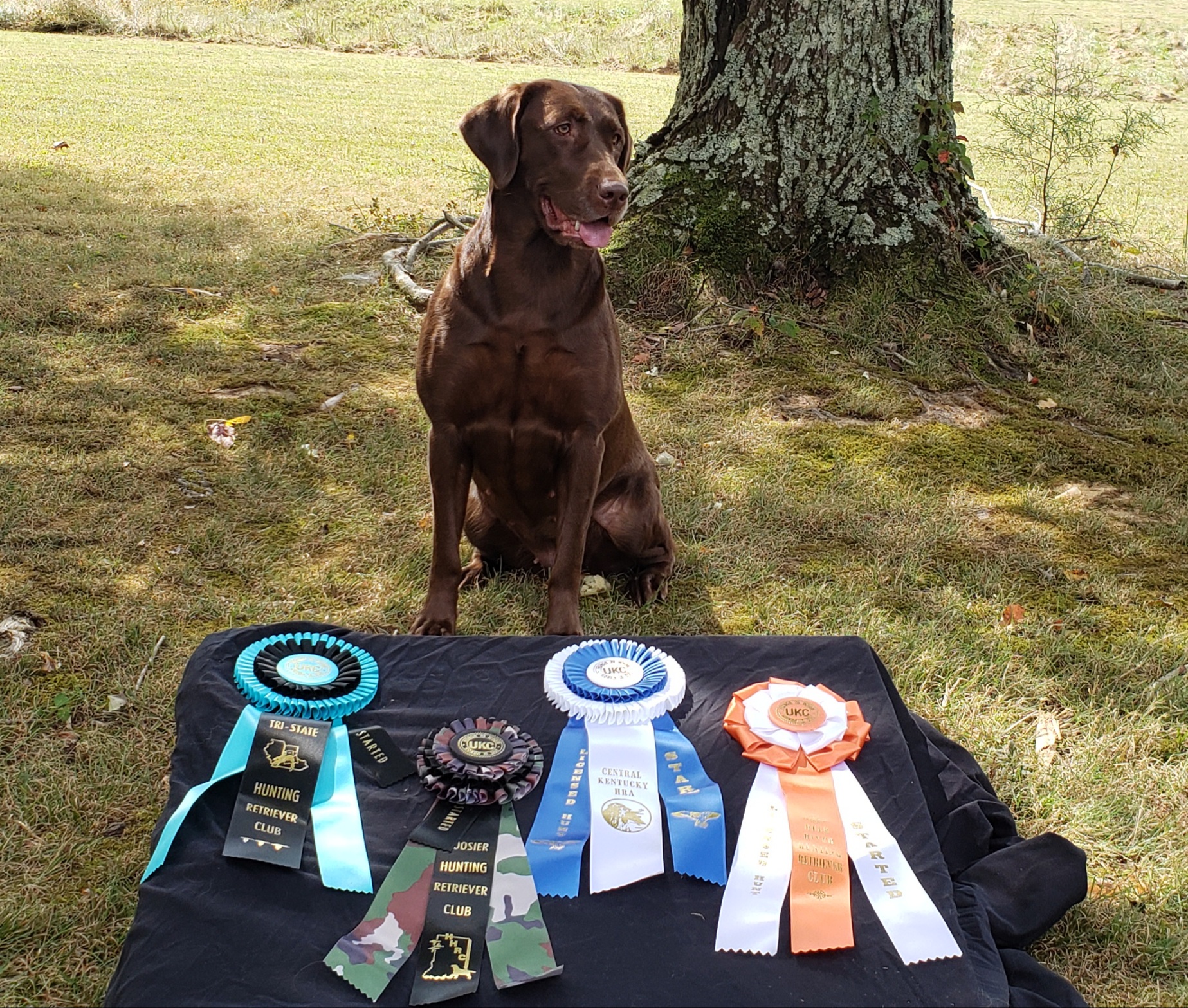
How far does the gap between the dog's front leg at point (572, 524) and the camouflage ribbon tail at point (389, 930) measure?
1112 millimetres

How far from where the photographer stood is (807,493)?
3.94 metres

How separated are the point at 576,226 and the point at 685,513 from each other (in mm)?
1387

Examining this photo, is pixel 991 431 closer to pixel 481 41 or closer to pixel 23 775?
pixel 23 775

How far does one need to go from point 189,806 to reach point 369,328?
3.57m

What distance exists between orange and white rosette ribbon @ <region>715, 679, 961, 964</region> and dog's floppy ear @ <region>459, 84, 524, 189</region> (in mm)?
1409

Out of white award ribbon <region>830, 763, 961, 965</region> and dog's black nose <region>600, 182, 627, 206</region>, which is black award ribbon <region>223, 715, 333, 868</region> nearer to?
white award ribbon <region>830, 763, 961, 965</region>

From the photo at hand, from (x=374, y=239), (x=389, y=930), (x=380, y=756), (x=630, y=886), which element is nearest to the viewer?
(x=389, y=930)

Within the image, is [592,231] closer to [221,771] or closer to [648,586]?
[648,586]

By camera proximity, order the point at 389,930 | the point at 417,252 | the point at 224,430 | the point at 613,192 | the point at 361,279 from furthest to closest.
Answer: the point at 417,252
the point at 361,279
the point at 224,430
the point at 613,192
the point at 389,930

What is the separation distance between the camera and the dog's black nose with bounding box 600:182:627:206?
260 cm

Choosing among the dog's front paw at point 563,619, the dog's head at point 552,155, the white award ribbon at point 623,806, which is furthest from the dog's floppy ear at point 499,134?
the white award ribbon at point 623,806

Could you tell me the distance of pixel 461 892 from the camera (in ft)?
5.86

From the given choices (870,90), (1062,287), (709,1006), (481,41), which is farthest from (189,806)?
(481,41)

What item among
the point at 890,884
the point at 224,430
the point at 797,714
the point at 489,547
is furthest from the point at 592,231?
the point at 224,430
